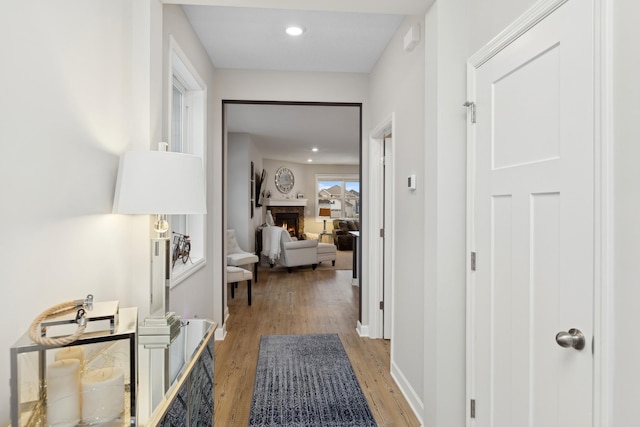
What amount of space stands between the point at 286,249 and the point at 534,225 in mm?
5861

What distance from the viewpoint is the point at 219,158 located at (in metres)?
3.62

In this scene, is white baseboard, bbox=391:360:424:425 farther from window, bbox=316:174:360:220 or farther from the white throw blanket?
window, bbox=316:174:360:220

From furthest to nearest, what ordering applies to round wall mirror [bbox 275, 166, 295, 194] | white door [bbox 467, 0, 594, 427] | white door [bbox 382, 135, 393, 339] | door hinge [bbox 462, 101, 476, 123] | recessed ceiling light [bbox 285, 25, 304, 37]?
round wall mirror [bbox 275, 166, 295, 194] → white door [bbox 382, 135, 393, 339] → recessed ceiling light [bbox 285, 25, 304, 37] → door hinge [bbox 462, 101, 476, 123] → white door [bbox 467, 0, 594, 427]

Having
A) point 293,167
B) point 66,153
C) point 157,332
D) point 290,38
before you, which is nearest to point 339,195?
point 293,167

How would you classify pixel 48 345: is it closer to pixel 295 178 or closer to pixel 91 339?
pixel 91 339

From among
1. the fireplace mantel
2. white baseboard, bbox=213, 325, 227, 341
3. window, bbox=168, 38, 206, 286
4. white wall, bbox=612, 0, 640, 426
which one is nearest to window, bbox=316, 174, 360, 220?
the fireplace mantel

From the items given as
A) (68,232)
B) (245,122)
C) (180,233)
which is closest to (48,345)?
(68,232)

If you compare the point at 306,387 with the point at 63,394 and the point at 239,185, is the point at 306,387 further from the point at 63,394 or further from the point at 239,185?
the point at 239,185

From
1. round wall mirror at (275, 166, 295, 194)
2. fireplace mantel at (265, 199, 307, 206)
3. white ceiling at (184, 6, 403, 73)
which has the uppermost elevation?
white ceiling at (184, 6, 403, 73)

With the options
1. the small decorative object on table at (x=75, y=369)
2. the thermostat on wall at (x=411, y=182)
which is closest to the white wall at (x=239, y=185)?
the thermostat on wall at (x=411, y=182)

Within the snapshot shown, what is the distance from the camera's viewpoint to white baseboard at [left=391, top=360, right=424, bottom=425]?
223cm

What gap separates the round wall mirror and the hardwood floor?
137 inches

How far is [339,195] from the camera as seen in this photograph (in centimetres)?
1082

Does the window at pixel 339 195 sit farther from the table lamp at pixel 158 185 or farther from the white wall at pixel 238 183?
the table lamp at pixel 158 185
